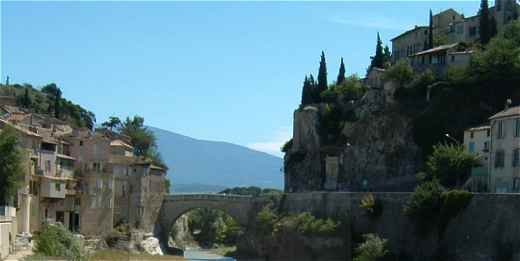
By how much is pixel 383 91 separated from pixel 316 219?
25.8m

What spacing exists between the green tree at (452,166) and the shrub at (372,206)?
4.85 metres

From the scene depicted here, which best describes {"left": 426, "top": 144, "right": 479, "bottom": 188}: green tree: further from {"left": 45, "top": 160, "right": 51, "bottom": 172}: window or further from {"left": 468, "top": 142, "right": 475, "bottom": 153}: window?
{"left": 45, "top": 160, "right": 51, "bottom": 172}: window

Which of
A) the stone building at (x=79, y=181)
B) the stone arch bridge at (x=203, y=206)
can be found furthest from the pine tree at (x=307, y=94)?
the stone building at (x=79, y=181)

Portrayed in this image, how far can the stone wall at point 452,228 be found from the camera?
6969 centimetres

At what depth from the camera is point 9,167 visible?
74.1 m

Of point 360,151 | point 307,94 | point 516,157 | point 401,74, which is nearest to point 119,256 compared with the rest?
point 360,151

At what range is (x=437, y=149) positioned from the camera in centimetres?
8919

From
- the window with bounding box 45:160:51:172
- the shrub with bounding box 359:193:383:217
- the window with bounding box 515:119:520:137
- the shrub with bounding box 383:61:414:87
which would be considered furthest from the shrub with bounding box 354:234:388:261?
the shrub with bounding box 383:61:414:87

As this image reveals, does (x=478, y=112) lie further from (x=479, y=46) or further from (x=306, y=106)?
(x=306, y=106)

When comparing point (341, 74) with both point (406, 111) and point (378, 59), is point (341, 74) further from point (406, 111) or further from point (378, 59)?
point (406, 111)

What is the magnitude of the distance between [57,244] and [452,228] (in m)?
27.3

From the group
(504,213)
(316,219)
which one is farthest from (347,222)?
(504,213)

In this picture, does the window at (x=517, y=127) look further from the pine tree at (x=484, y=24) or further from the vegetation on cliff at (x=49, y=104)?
the vegetation on cliff at (x=49, y=104)

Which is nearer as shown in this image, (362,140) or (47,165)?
(47,165)
